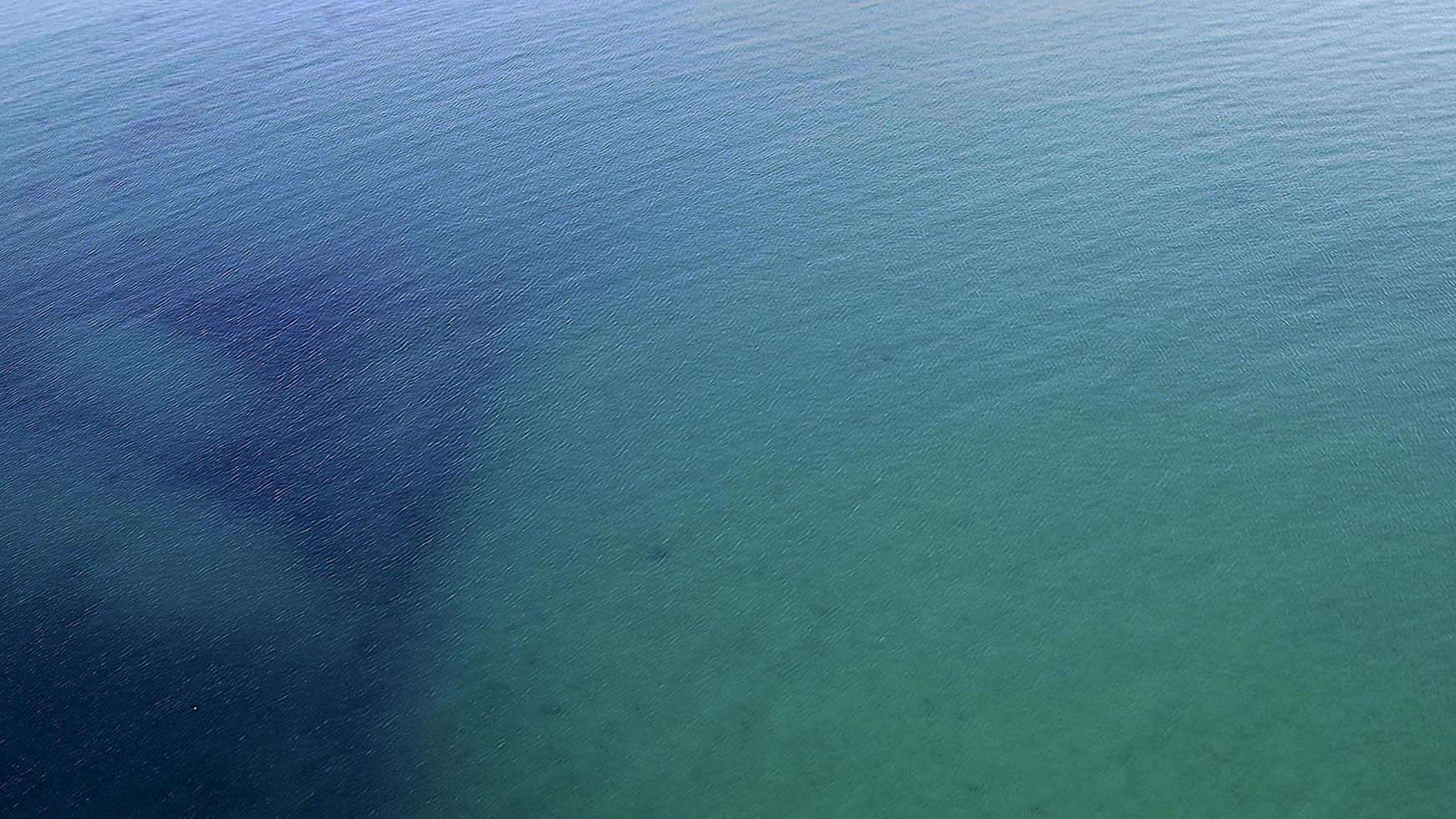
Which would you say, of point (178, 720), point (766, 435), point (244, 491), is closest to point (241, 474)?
point (244, 491)

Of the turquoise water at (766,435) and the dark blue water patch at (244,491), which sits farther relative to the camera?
the dark blue water patch at (244,491)

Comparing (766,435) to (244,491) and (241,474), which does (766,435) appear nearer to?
(244,491)

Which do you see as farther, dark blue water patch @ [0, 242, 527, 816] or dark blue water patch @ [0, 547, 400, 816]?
dark blue water patch @ [0, 242, 527, 816]

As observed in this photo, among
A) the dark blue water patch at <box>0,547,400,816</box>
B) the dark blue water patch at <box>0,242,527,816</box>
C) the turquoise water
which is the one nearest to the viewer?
the dark blue water patch at <box>0,547,400,816</box>

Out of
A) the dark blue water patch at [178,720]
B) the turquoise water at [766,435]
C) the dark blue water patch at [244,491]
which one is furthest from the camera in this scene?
the dark blue water patch at [244,491]

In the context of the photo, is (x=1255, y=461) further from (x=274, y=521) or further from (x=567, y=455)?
(x=274, y=521)

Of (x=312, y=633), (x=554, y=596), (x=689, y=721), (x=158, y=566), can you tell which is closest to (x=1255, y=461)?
(x=689, y=721)

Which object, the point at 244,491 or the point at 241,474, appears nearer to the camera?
the point at 244,491

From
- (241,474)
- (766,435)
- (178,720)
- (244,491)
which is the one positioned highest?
(241,474)
